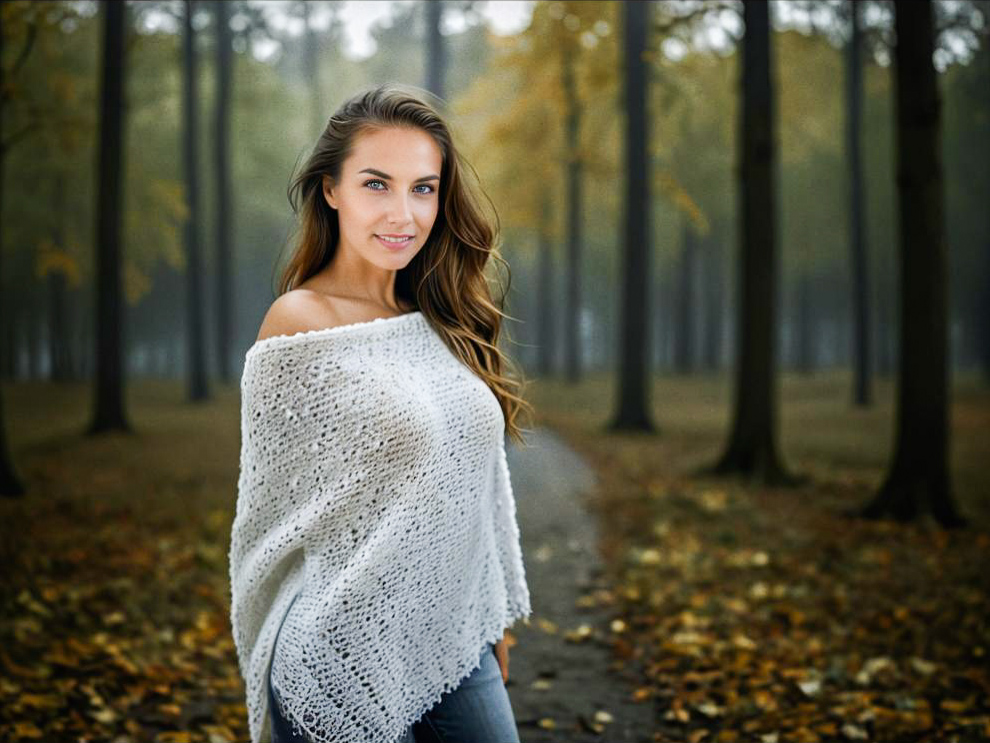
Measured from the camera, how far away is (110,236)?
912 centimetres

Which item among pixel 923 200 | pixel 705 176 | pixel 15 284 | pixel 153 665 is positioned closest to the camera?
pixel 153 665

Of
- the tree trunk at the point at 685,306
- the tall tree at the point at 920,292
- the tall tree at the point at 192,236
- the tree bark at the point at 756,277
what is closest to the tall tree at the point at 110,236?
the tall tree at the point at 192,236

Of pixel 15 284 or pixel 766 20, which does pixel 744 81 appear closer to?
pixel 766 20

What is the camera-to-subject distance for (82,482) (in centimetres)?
731

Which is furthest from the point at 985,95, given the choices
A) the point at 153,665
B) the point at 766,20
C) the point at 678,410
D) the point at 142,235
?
the point at 142,235

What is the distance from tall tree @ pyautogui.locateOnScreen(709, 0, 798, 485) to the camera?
28.9ft

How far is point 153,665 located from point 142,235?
10784 millimetres

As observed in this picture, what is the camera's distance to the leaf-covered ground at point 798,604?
397 cm

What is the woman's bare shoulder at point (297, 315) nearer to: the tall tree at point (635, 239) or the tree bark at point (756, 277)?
the tree bark at point (756, 277)

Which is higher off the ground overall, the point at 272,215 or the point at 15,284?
the point at 272,215

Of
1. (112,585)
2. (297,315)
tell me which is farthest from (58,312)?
(297,315)

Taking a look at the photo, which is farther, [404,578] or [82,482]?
[82,482]

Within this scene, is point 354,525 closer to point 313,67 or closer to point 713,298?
point 313,67

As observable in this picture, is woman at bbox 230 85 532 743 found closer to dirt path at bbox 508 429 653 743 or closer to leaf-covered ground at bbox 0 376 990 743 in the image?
dirt path at bbox 508 429 653 743
